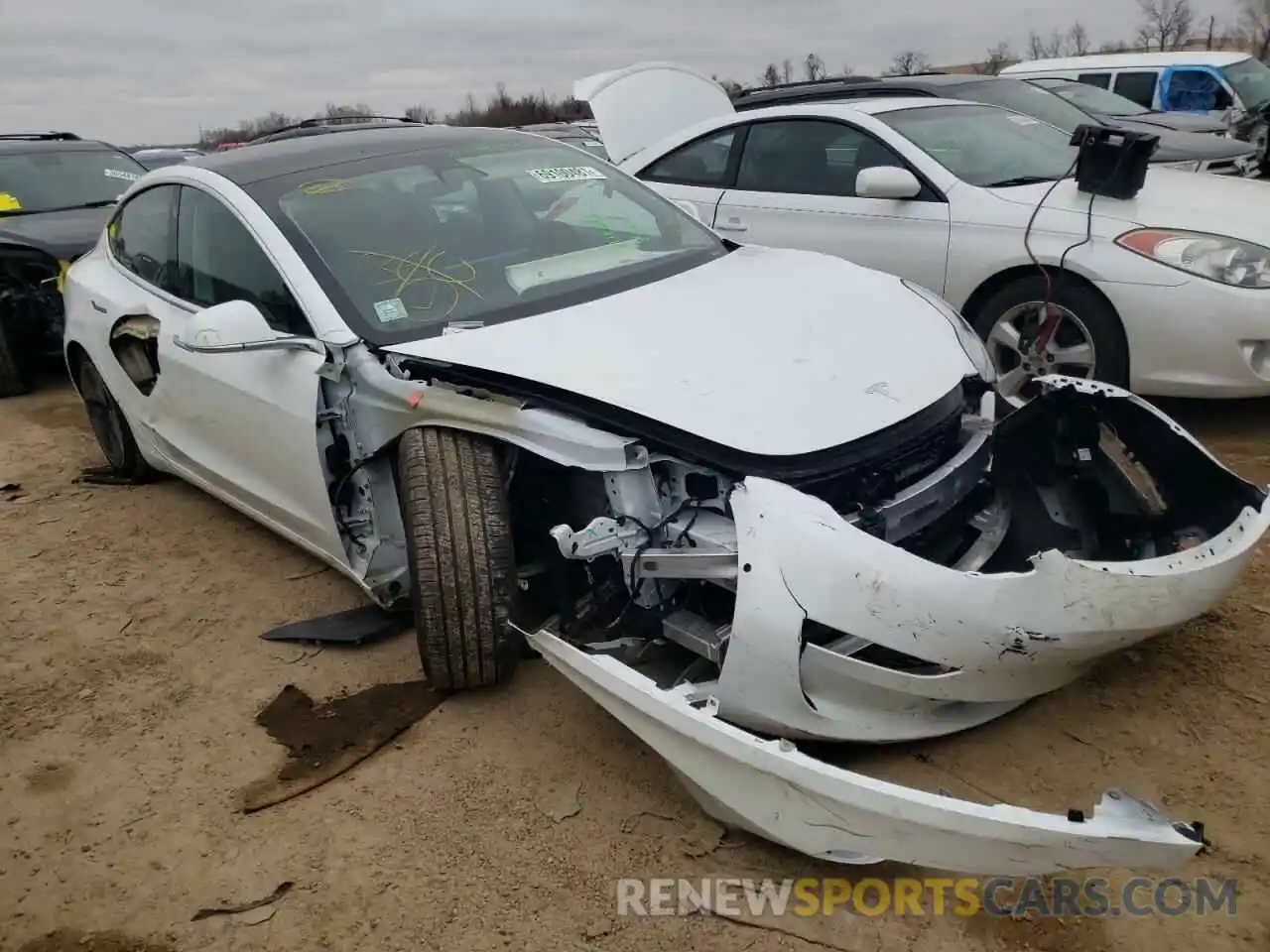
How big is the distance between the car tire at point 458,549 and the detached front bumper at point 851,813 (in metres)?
0.42

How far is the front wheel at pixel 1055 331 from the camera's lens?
4328mm

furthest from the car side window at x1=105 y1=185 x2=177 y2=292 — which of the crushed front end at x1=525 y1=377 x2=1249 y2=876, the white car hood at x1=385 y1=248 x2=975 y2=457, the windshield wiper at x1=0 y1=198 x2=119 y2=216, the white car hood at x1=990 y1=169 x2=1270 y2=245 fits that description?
the white car hood at x1=990 y1=169 x2=1270 y2=245

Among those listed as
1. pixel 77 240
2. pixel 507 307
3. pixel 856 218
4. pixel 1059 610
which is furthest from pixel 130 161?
pixel 1059 610

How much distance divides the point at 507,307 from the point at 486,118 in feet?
84.3

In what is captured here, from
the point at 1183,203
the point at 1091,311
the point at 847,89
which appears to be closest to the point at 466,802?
the point at 1091,311

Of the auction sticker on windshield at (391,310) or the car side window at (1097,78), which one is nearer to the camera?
the auction sticker on windshield at (391,310)

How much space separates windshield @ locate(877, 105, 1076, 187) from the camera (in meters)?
5.01

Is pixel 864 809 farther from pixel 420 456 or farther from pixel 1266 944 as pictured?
pixel 420 456

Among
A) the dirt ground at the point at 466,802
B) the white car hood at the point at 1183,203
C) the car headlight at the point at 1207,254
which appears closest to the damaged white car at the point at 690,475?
Result: the dirt ground at the point at 466,802

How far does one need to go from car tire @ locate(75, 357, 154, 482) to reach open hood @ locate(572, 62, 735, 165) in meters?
2.83

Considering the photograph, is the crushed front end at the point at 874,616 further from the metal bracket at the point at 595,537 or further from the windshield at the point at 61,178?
the windshield at the point at 61,178

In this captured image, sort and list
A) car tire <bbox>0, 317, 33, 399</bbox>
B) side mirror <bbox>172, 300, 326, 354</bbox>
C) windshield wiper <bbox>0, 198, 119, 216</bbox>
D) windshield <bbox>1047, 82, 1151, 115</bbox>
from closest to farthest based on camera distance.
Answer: side mirror <bbox>172, 300, 326, 354</bbox> < car tire <bbox>0, 317, 33, 399</bbox> < windshield wiper <bbox>0, 198, 119, 216</bbox> < windshield <bbox>1047, 82, 1151, 115</bbox>

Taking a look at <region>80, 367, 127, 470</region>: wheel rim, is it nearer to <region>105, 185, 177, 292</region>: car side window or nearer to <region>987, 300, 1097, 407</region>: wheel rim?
<region>105, 185, 177, 292</region>: car side window

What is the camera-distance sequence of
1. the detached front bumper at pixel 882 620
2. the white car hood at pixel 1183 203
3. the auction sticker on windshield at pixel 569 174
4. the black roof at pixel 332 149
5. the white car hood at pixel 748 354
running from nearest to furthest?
1. the detached front bumper at pixel 882 620
2. the white car hood at pixel 748 354
3. the black roof at pixel 332 149
4. the auction sticker on windshield at pixel 569 174
5. the white car hood at pixel 1183 203
